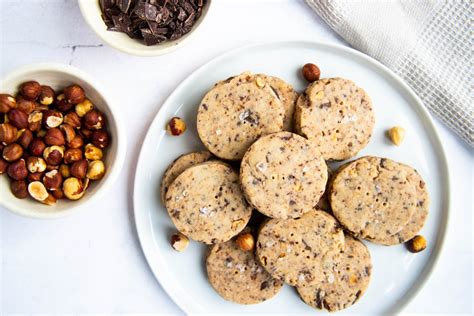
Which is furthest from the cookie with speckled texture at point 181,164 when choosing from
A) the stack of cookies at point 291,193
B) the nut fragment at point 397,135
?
the nut fragment at point 397,135

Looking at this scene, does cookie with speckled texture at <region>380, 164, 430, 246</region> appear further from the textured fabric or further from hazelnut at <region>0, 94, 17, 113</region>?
hazelnut at <region>0, 94, 17, 113</region>

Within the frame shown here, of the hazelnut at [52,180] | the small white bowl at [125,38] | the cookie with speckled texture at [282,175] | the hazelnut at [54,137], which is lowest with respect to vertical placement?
the hazelnut at [52,180]

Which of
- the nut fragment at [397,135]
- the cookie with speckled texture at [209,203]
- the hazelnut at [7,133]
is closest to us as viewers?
the hazelnut at [7,133]

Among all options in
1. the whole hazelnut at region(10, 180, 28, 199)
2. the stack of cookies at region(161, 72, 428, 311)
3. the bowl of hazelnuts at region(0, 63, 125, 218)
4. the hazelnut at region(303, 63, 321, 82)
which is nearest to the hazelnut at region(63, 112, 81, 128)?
the bowl of hazelnuts at region(0, 63, 125, 218)

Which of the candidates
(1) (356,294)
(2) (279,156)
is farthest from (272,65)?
(1) (356,294)

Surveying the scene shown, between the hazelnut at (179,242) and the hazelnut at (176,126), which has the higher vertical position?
the hazelnut at (176,126)

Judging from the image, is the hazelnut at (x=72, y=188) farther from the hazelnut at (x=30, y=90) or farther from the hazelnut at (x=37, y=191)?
the hazelnut at (x=30, y=90)

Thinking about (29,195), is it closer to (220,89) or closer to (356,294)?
(220,89)
